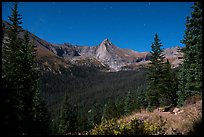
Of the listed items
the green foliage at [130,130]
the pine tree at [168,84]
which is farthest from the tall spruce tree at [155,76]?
the green foliage at [130,130]

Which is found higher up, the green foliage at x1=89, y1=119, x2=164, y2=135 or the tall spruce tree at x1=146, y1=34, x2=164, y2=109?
the tall spruce tree at x1=146, y1=34, x2=164, y2=109

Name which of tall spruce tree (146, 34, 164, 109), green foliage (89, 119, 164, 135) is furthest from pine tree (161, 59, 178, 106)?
green foliage (89, 119, 164, 135)

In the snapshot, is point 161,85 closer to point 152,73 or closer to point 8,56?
point 152,73

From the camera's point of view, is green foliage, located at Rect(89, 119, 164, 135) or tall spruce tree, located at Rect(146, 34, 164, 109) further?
tall spruce tree, located at Rect(146, 34, 164, 109)

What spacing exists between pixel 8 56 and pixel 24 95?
6159 mm

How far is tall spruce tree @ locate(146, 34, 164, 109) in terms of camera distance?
38875mm

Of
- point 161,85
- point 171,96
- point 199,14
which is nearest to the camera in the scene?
point 199,14

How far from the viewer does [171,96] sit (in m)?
42.0

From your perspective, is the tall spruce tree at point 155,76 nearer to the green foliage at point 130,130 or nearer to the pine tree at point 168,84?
the pine tree at point 168,84

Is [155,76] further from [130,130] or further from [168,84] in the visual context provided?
[130,130]

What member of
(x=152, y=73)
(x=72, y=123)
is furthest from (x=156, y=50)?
(x=72, y=123)

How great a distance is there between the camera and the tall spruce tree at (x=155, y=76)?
38875 mm

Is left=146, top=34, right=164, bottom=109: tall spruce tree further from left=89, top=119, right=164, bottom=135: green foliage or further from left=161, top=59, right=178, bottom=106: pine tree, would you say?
left=89, top=119, right=164, bottom=135: green foliage

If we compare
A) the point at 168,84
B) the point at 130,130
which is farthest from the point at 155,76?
the point at 130,130
